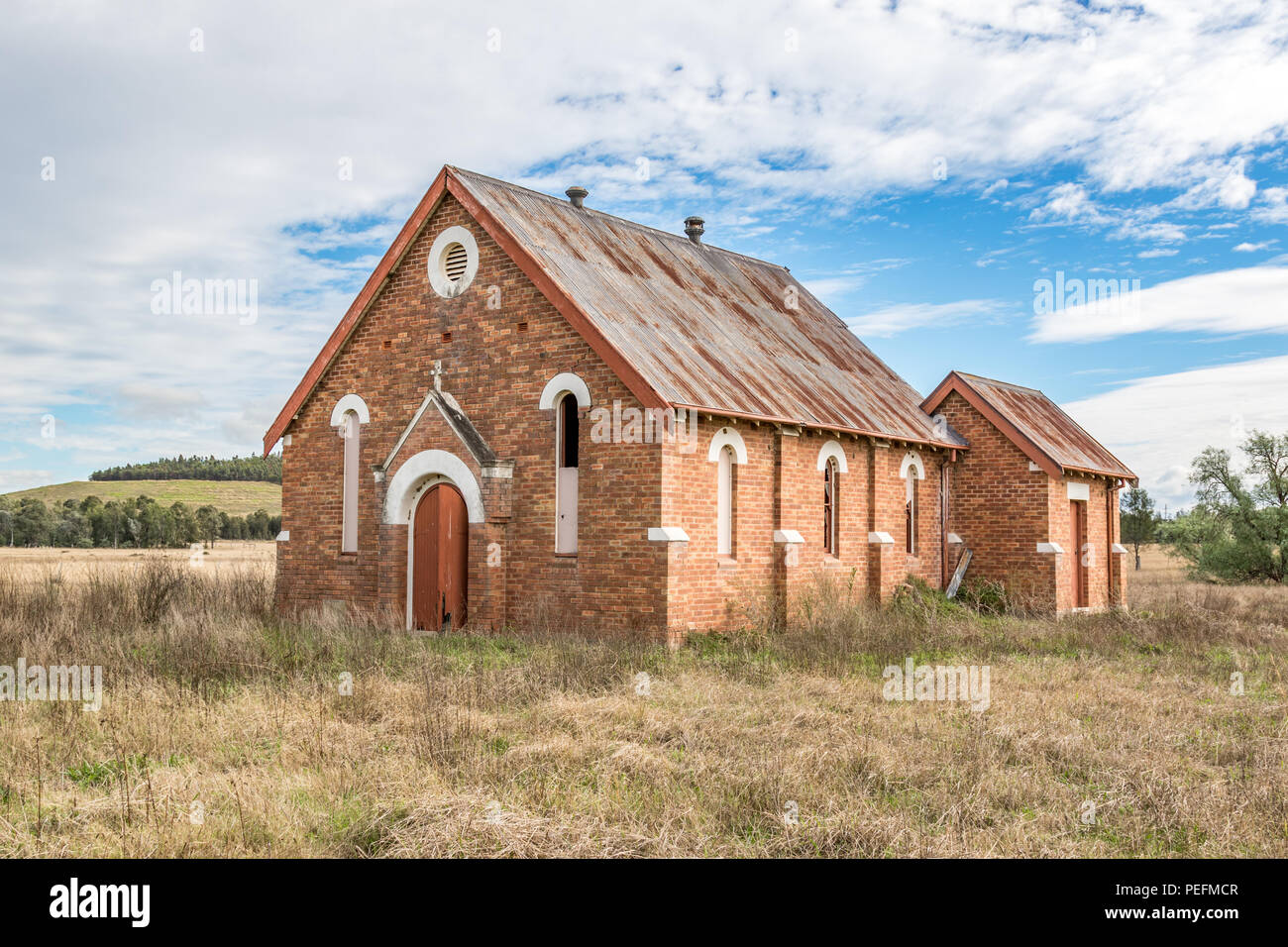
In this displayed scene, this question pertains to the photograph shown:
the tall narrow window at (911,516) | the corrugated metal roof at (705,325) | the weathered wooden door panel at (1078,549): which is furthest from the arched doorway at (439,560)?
the weathered wooden door panel at (1078,549)

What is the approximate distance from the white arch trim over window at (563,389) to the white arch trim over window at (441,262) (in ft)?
9.54

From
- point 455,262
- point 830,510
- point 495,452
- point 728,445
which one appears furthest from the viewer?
point 830,510

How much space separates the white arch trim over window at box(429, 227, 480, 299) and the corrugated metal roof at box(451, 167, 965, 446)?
81 centimetres

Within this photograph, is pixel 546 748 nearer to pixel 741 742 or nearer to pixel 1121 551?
pixel 741 742

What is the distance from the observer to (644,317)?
1881 cm

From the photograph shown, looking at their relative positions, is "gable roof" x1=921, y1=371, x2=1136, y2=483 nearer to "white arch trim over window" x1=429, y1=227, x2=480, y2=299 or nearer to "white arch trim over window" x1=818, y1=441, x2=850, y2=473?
"white arch trim over window" x1=818, y1=441, x2=850, y2=473

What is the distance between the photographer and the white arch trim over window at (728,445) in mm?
17016

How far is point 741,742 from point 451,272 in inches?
490

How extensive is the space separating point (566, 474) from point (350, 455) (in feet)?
18.1

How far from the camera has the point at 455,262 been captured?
1898cm

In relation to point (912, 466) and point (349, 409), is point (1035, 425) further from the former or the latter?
point (349, 409)

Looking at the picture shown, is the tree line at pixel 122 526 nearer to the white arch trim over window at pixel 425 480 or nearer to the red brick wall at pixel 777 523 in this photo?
the white arch trim over window at pixel 425 480

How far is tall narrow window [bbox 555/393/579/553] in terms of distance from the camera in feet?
55.3

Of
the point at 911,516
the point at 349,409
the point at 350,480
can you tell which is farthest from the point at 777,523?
the point at 349,409
